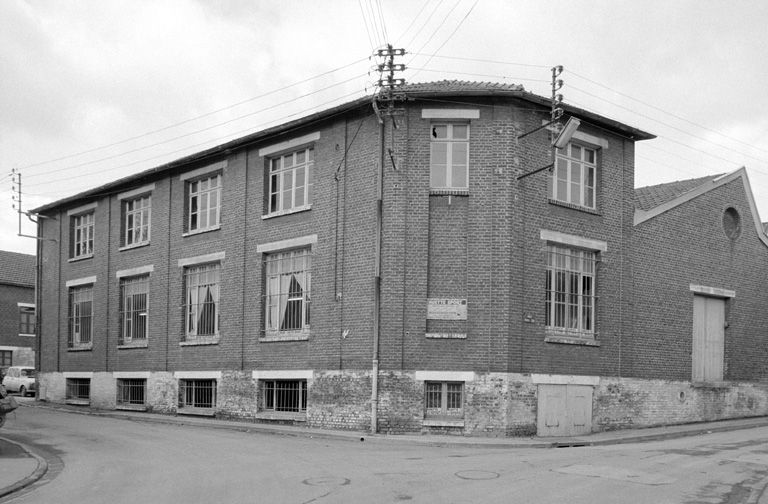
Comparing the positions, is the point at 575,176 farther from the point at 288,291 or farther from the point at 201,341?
the point at 201,341

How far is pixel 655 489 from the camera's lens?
12156 mm

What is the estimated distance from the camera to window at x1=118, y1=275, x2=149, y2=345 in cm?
3000

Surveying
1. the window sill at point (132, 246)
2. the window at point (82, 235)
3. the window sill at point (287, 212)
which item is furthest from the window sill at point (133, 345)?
the window sill at point (287, 212)

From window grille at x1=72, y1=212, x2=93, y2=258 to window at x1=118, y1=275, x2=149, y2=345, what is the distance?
3184 mm

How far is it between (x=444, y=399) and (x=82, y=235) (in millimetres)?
19645

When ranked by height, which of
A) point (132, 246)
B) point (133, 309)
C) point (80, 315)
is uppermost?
point (132, 246)

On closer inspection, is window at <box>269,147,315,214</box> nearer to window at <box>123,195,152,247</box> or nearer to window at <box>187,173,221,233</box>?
window at <box>187,173,221,233</box>

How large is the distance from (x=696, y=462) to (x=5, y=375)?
38069 millimetres

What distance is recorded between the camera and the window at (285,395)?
23.4 metres

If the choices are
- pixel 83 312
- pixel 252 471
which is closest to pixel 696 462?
pixel 252 471

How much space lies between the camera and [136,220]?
1227 inches

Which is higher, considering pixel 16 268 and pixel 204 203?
pixel 204 203

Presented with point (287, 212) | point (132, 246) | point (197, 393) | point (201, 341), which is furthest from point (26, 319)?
point (287, 212)

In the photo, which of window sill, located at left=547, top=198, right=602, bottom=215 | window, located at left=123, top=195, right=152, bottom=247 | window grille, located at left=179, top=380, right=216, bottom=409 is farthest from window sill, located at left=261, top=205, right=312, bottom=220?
window, located at left=123, top=195, right=152, bottom=247
